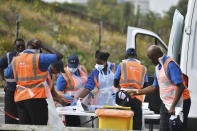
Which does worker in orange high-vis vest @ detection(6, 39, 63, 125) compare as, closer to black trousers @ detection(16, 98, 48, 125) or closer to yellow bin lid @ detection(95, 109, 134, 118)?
black trousers @ detection(16, 98, 48, 125)

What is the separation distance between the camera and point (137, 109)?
5.99 m

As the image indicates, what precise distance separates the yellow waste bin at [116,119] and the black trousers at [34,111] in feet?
2.73

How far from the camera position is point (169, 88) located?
4.89 metres

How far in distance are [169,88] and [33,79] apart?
1716 mm

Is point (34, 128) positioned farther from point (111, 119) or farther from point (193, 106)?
point (193, 106)

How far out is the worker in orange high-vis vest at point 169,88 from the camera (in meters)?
4.75

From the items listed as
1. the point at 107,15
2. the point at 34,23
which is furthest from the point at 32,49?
the point at 107,15

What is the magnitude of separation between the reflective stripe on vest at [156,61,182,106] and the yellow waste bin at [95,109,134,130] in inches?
24.6

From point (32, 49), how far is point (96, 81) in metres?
1.86

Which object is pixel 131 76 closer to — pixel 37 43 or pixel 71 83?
pixel 71 83

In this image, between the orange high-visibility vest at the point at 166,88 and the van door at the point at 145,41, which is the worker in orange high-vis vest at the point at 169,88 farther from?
the van door at the point at 145,41

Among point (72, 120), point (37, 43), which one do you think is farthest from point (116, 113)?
point (72, 120)

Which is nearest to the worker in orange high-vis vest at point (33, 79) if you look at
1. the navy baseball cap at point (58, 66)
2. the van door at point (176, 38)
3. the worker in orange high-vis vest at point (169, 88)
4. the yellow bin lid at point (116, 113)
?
the yellow bin lid at point (116, 113)

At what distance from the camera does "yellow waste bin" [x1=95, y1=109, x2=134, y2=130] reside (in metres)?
5.38
